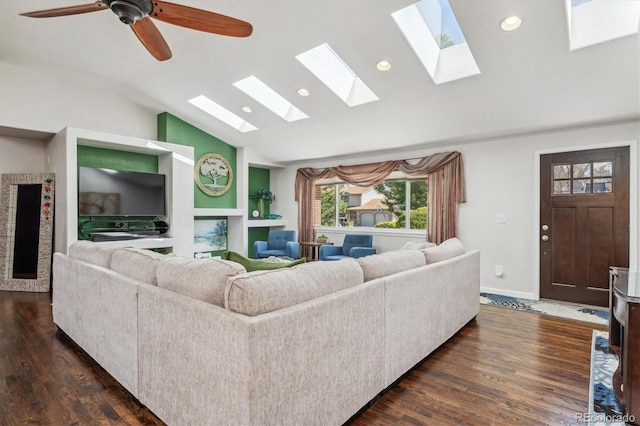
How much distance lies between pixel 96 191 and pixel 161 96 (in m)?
1.73

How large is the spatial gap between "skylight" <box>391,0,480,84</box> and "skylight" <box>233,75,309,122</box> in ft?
6.60

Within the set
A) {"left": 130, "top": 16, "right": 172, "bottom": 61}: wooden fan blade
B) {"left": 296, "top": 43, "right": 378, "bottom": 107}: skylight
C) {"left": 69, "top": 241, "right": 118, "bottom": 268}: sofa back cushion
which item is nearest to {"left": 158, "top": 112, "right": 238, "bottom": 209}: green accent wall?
{"left": 296, "top": 43, "right": 378, "bottom": 107}: skylight

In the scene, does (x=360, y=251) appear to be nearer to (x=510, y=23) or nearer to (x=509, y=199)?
(x=509, y=199)

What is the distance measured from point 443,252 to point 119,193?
474cm

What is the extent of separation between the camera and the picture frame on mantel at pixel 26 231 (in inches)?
188

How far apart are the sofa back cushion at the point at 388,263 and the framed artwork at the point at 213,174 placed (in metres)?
4.68

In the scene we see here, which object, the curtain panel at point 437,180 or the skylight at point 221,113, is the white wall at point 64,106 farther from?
the curtain panel at point 437,180

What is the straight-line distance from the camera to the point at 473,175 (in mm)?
4914

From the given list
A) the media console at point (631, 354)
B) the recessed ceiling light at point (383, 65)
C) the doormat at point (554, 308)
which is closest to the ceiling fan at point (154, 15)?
the recessed ceiling light at point (383, 65)

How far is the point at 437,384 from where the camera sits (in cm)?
221

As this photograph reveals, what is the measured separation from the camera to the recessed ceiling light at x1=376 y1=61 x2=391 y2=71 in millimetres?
3594

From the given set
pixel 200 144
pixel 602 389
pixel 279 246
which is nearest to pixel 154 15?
pixel 602 389

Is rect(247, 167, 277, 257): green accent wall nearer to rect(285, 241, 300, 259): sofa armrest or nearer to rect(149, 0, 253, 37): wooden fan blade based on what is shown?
rect(285, 241, 300, 259): sofa armrest

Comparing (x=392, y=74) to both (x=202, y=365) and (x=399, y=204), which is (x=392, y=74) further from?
(x=202, y=365)
